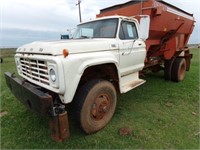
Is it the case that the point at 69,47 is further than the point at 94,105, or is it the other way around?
the point at 94,105

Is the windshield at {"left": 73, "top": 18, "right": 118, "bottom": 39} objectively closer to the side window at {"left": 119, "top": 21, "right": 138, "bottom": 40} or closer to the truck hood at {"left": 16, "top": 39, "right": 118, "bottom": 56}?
the side window at {"left": 119, "top": 21, "right": 138, "bottom": 40}

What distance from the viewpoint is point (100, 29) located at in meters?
4.30

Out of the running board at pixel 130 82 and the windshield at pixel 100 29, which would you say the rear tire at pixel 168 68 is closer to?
the running board at pixel 130 82

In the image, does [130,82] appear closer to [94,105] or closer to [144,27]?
[144,27]

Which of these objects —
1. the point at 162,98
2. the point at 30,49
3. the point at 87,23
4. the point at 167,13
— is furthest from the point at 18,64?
the point at 167,13

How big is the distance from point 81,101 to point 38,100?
28.7 inches

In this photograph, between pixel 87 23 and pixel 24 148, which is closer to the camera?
pixel 24 148

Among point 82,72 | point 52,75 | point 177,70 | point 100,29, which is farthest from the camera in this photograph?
point 177,70

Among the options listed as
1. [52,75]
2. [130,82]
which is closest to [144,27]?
[130,82]

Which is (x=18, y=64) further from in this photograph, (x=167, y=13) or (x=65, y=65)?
(x=167, y=13)

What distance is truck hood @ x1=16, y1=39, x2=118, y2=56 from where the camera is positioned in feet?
9.21

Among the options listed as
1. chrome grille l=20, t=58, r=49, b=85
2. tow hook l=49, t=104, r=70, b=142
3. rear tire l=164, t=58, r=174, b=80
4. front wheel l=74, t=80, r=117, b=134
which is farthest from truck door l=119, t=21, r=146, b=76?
rear tire l=164, t=58, r=174, b=80

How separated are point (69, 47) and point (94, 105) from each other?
Answer: 1.13 meters

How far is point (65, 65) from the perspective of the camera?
2701mm
